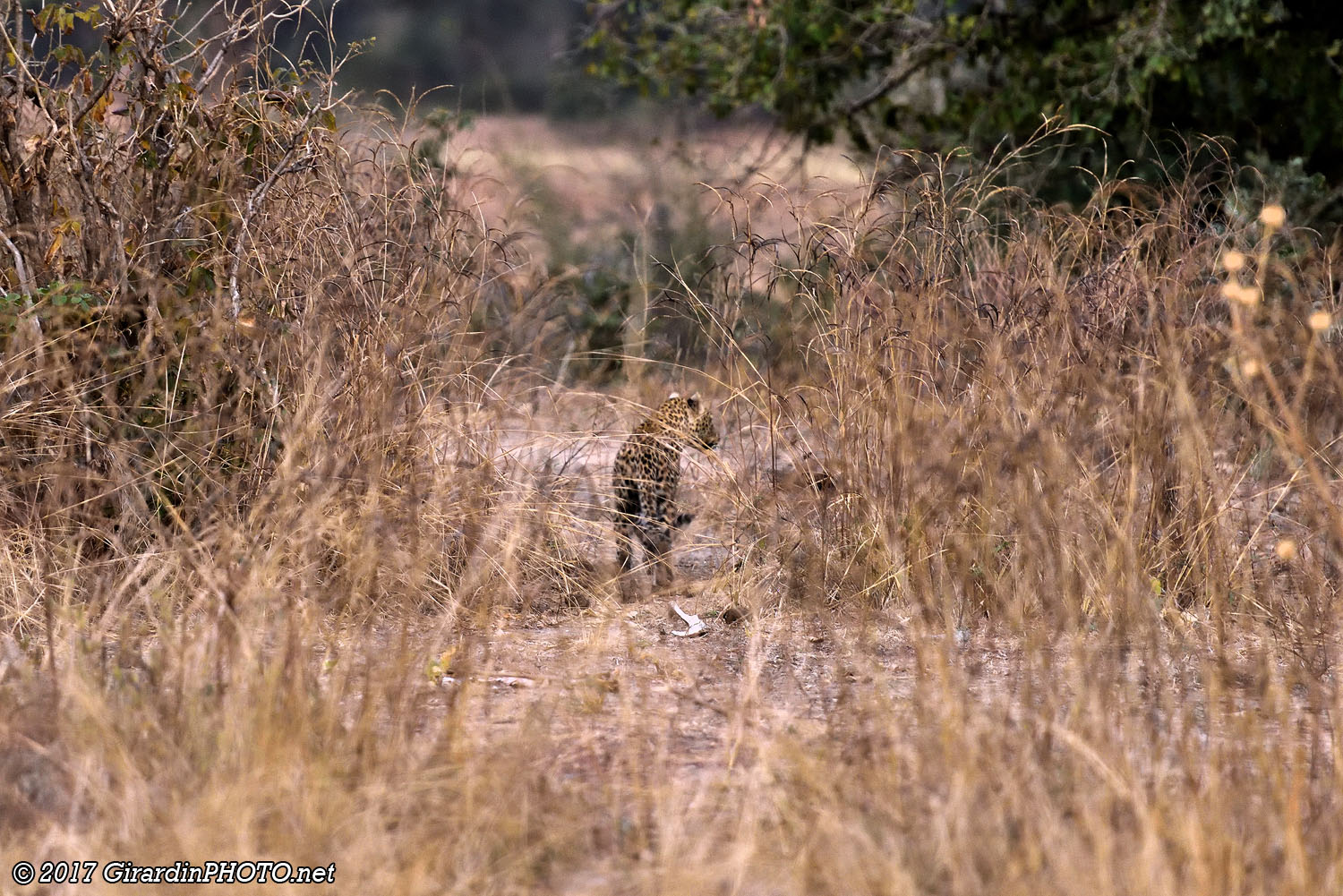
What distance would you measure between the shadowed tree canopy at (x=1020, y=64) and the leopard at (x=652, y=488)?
3.79 metres

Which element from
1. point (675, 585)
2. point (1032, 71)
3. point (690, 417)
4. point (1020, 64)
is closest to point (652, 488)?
point (690, 417)

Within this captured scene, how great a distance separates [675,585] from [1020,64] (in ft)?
18.4

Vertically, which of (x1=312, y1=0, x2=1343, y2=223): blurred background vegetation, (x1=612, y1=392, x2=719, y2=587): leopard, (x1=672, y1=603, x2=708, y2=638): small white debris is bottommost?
(x1=672, y1=603, x2=708, y2=638): small white debris

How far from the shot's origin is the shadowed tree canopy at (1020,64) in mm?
7656

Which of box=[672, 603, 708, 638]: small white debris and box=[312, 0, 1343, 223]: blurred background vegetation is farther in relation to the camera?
box=[312, 0, 1343, 223]: blurred background vegetation

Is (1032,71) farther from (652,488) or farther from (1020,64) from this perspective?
(652,488)

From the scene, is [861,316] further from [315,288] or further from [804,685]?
[315,288]

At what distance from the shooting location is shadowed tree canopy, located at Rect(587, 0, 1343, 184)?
7.66 meters

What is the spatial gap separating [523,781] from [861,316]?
2.07 meters

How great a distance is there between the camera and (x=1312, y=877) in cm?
227

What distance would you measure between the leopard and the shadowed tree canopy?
3.79 m
